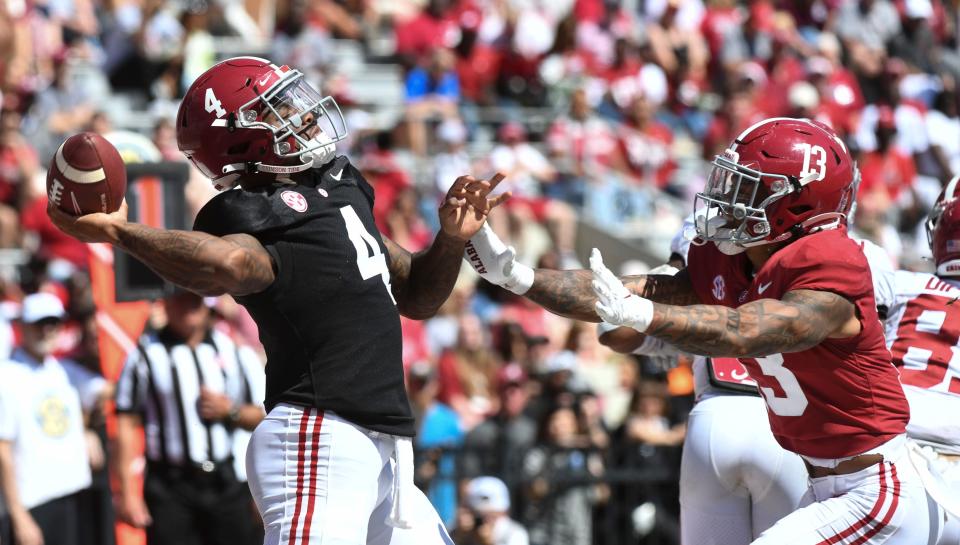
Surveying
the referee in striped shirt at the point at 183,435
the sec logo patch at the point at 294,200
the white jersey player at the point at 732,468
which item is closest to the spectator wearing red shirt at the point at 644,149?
the referee in striped shirt at the point at 183,435

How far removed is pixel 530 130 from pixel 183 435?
6.75 m

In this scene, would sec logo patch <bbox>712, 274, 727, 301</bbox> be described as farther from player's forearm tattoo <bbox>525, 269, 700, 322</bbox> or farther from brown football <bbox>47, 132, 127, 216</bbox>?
brown football <bbox>47, 132, 127, 216</bbox>

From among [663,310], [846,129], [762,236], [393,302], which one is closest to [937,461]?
[762,236]

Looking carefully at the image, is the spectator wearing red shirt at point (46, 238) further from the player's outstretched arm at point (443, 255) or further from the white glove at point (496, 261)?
the white glove at point (496, 261)

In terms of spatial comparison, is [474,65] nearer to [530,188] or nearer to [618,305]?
[530,188]

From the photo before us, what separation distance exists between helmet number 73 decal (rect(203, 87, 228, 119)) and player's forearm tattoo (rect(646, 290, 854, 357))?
135 centimetres

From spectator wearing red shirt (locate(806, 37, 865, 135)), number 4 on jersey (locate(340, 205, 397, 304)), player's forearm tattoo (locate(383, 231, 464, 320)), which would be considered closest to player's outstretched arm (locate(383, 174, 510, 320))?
player's forearm tattoo (locate(383, 231, 464, 320))

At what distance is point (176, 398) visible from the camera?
6.51 meters

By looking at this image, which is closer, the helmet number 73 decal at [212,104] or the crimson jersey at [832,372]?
the crimson jersey at [832,372]

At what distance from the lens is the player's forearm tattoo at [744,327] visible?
3.67 metres

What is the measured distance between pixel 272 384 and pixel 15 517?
3.37 meters

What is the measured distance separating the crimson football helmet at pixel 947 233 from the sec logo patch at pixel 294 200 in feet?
7.55

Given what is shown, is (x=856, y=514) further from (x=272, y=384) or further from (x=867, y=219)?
(x=867, y=219)

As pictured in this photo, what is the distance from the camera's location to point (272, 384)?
3.99m
